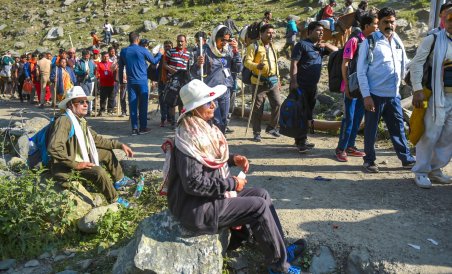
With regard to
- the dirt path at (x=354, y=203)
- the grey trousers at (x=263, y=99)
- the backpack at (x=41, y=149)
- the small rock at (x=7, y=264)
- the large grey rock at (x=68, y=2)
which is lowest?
the small rock at (x=7, y=264)

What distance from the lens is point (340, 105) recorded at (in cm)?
911

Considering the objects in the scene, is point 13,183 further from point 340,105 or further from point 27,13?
point 27,13

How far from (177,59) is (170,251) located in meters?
5.67

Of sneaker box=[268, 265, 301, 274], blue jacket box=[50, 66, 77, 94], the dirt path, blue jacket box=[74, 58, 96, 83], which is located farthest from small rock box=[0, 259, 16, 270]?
blue jacket box=[50, 66, 77, 94]

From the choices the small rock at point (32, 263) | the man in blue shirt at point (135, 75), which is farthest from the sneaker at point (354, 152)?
the small rock at point (32, 263)

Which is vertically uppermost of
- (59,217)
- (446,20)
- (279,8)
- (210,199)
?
(279,8)

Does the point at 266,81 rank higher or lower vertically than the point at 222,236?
higher

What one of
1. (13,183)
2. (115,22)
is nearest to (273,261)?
(13,183)

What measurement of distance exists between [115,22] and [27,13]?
29.2 ft

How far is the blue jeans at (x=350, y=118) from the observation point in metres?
6.20

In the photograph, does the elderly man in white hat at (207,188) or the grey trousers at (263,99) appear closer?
the elderly man in white hat at (207,188)

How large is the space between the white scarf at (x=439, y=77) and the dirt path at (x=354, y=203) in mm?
906

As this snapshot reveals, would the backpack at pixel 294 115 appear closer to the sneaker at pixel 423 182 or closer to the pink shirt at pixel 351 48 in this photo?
the pink shirt at pixel 351 48

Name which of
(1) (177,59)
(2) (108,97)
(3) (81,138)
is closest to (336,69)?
(1) (177,59)
